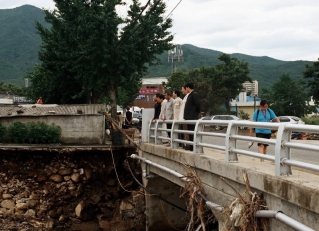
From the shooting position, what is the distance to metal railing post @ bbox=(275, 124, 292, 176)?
5.06 metres

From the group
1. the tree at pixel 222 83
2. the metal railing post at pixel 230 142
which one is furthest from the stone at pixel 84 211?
the tree at pixel 222 83

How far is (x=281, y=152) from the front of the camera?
5113mm

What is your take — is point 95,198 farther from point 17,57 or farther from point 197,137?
point 17,57

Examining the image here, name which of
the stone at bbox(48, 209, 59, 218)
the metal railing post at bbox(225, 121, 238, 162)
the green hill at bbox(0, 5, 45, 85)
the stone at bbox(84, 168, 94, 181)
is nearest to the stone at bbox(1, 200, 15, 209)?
the stone at bbox(48, 209, 59, 218)

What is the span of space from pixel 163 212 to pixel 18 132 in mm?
8677

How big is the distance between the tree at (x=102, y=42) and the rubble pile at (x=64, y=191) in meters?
6.98

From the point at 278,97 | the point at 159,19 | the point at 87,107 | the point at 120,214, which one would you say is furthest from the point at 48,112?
the point at 278,97

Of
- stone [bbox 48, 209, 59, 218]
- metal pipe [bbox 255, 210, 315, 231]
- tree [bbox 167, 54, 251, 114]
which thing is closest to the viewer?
metal pipe [bbox 255, 210, 315, 231]

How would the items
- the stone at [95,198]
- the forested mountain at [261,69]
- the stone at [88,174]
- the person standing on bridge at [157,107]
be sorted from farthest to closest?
the forested mountain at [261,69]
the stone at [88,174]
the stone at [95,198]
the person standing on bridge at [157,107]

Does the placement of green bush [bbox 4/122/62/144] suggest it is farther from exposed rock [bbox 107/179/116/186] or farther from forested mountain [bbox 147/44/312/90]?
forested mountain [bbox 147/44/312/90]

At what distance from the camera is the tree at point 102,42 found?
75.8 ft

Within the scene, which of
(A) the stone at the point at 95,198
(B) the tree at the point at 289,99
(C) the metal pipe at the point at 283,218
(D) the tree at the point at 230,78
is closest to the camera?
(C) the metal pipe at the point at 283,218

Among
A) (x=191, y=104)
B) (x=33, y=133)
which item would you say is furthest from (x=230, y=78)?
(x=191, y=104)

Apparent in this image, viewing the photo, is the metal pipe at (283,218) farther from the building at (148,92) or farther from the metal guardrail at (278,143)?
the building at (148,92)
